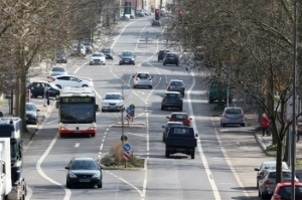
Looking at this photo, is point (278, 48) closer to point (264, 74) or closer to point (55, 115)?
point (264, 74)

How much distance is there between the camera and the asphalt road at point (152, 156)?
50.3 metres

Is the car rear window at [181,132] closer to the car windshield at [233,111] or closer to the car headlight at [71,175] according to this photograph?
the car headlight at [71,175]

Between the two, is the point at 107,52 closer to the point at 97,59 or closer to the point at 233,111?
the point at 97,59

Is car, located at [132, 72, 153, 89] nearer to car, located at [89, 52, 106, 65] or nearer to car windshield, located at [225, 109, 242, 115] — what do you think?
car, located at [89, 52, 106, 65]

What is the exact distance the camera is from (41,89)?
91875 millimetres

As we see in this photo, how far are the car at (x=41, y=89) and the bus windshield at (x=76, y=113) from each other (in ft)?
63.6

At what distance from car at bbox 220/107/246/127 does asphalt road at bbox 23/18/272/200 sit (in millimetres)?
586

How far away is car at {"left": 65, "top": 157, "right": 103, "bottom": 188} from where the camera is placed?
166 ft

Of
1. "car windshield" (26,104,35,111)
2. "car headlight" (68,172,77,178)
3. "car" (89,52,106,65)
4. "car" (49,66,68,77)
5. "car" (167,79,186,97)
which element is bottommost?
"car headlight" (68,172,77,178)

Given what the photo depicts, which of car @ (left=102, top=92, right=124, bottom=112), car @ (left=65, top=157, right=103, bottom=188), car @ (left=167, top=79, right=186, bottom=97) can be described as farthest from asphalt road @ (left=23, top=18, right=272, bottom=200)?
car @ (left=102, top=92, right=124, bottom=112)

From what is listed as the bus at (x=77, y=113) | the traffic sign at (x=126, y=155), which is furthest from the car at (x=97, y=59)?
the traffic sign at (x=126, y=155)

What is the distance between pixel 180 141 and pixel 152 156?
2.07m

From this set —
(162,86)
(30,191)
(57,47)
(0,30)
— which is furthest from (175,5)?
(162,86)

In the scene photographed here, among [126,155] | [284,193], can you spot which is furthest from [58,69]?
[284,193]
